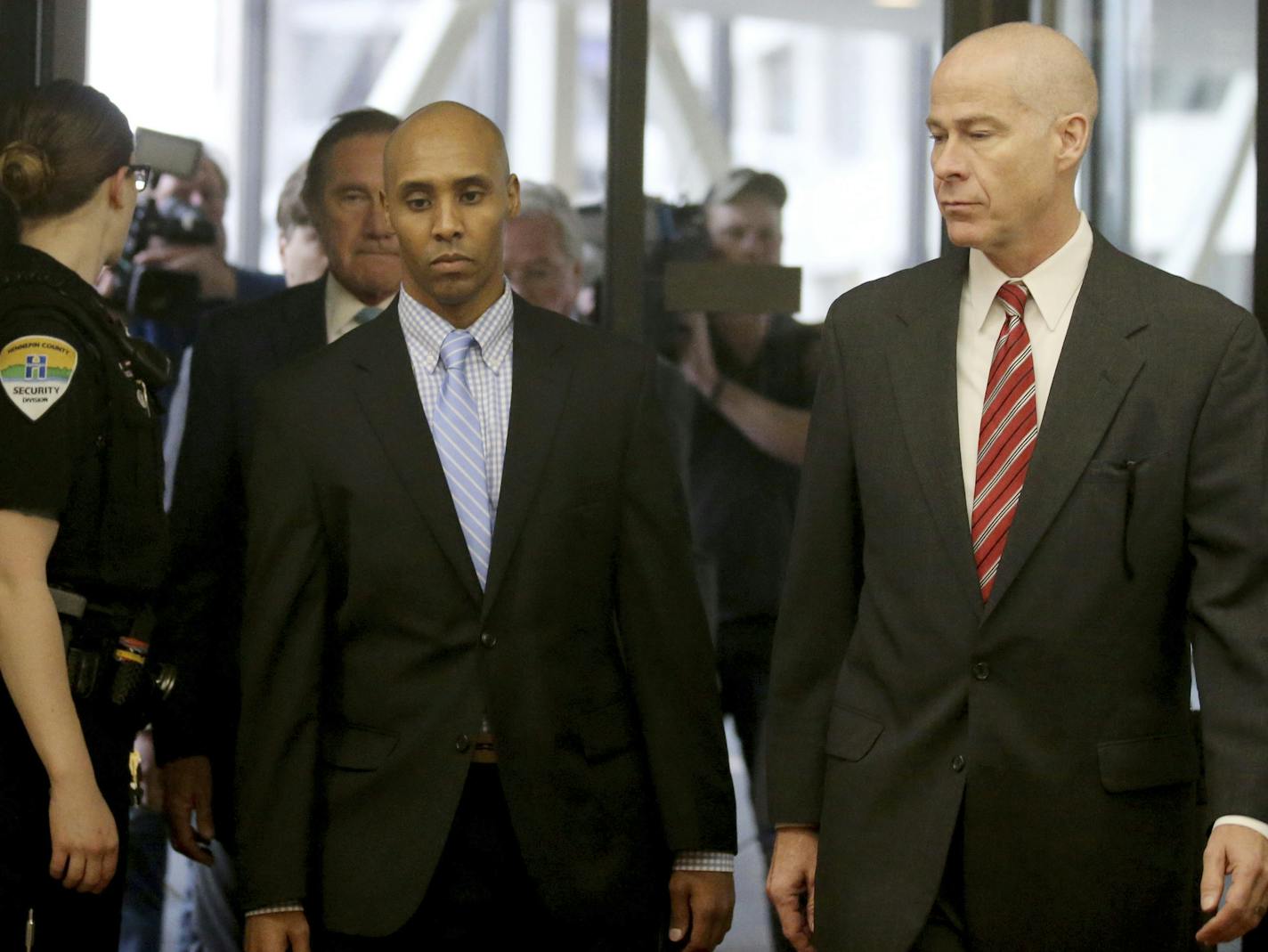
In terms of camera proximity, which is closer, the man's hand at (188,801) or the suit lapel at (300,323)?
the man's hand at (188,801)

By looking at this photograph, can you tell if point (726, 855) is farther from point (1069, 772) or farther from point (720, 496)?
point (720, 496)

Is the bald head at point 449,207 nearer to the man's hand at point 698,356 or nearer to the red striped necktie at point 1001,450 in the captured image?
the red striped necktie at point 1001,450

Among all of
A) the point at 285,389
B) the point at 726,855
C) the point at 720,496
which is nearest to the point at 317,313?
the point at 285,389

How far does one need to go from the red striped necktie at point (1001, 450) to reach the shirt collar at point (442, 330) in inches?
28.2

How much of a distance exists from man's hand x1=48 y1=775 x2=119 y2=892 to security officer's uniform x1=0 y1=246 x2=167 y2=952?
54 mm

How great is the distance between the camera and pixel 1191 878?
224 centimetres

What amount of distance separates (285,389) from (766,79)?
1.83 m

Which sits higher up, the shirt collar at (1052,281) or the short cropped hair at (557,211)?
the short cropped hair at (557,211)

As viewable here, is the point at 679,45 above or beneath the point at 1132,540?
above

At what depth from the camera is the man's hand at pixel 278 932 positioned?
2.37 metres

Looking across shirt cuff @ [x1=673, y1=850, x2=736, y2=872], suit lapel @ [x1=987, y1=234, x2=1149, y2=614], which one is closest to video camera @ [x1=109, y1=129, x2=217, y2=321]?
shirt cuff @ [x1=673, y1=850, x2=736, y2=872]

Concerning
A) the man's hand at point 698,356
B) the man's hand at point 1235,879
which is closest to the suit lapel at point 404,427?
the man's hand at point 1235,879

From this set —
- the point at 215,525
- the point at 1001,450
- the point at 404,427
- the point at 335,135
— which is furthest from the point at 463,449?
the point at 335,135

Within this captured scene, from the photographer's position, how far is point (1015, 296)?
Result: 2.27 meters
